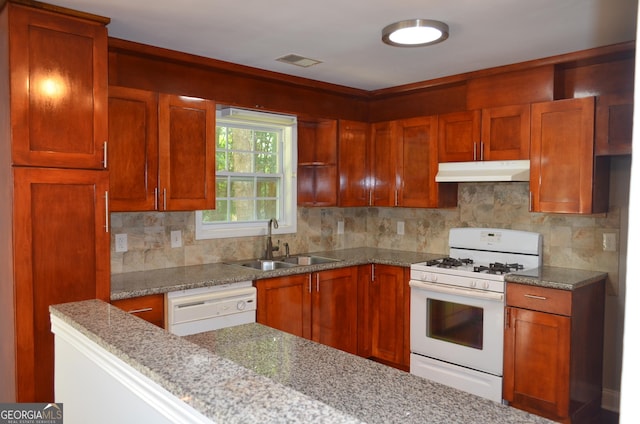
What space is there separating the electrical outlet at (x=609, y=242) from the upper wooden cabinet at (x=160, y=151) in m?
2.67

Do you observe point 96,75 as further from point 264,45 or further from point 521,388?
point 521,388

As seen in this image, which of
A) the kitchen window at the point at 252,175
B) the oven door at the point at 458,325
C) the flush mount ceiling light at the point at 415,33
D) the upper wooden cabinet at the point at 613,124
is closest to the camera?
the flush mount ceiling light at the point at 415,33

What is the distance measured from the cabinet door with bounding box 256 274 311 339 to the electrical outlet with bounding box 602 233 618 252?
205cm

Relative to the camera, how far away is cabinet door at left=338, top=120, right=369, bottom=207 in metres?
4.23

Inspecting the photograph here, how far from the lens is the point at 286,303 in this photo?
355cm

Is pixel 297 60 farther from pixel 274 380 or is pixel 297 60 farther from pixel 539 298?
pixel 274 380

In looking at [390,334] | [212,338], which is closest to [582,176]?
[390,334]

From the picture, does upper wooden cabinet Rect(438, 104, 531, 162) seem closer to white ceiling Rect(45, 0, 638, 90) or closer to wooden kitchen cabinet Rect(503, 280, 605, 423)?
white ceiling Rect(45, 0, 638, 90)

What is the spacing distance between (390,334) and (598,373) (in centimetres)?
146

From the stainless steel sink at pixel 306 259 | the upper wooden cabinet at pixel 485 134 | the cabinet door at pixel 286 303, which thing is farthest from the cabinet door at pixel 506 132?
the cabinet door at pixel 286 303

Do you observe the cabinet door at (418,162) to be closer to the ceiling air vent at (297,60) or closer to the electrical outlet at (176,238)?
the ceiling air vent at (297,60)

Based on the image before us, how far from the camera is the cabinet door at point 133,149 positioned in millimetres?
2945

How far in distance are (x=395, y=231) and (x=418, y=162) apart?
0.86 m

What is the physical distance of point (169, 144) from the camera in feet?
10.4
